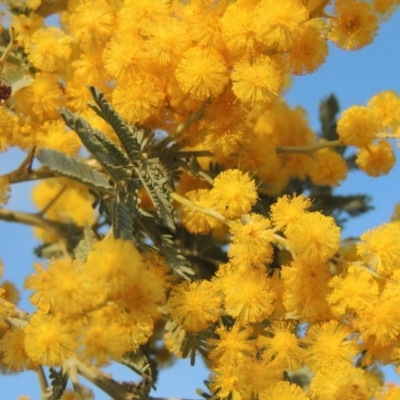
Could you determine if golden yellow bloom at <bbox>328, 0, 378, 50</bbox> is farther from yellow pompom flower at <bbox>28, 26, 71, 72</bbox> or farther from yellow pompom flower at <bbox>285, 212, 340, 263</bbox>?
yellow pompom flower at <bbox>28, 26, 71, 72</bbox>

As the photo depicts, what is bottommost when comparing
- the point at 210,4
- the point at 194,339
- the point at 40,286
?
the point at 40,286

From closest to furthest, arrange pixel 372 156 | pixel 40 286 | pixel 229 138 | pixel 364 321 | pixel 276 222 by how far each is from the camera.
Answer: pixel 40 286
pixel 364 321
pixel 276 222
pixel 229 138
pixel 372 156

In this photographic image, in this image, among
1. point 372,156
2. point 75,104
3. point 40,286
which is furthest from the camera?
point 372,156

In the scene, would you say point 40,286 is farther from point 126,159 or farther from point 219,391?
point 219,391

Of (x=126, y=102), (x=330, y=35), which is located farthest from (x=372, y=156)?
(x=126, y=102)

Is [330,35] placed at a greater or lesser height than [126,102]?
greater

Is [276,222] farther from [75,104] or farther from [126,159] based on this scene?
[75,104]

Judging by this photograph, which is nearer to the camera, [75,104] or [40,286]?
[40,286]

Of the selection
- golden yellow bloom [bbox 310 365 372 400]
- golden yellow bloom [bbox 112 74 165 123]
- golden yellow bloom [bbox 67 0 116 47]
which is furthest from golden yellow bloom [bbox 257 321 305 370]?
golden yellow bloom [bbox 67 0 116 47]
